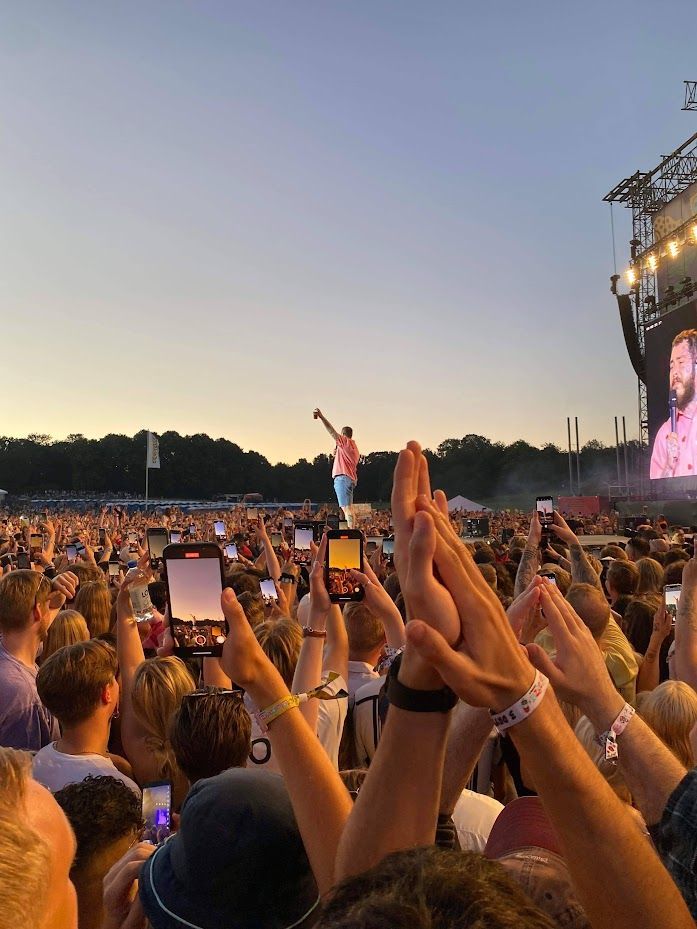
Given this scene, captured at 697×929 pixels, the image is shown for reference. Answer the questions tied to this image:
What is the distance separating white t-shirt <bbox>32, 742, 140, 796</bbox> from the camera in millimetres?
2988

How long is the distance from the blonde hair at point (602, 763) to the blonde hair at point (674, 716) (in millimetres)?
340

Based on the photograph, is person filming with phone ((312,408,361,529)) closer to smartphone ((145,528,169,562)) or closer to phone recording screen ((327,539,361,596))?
smartphone ((145,528,169,562))

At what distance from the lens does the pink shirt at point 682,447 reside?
24.5 metres

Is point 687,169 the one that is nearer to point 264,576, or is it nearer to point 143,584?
point 264,576

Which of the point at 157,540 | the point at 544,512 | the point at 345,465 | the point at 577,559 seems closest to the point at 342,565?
the point at 577,559

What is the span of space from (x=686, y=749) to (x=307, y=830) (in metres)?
1.95

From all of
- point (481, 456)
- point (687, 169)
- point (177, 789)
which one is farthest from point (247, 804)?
point (481, 456)

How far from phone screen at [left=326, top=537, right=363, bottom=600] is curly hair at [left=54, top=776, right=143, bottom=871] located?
159cm

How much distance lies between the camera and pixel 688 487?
83.5 feet

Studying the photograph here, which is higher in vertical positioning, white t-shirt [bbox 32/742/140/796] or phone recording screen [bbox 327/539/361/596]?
phone recording screen [bbox 327/539/361/596]

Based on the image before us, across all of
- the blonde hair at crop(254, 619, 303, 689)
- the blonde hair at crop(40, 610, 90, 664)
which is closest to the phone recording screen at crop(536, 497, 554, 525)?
the blonde hair at crop(254, 619, 303, 689)

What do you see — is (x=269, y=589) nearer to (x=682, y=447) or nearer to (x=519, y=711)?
(x=519, y=711)

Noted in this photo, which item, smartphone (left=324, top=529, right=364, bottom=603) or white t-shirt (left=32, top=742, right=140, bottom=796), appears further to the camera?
smartphone (left=324, top=529, right=364, bottom=603)

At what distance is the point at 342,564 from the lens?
406 cm
